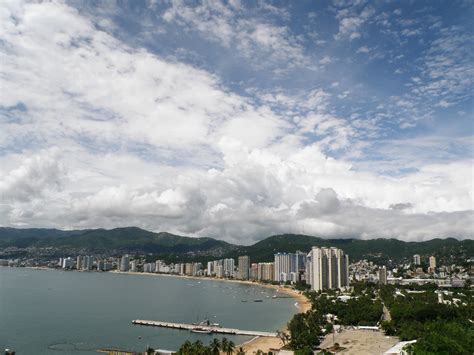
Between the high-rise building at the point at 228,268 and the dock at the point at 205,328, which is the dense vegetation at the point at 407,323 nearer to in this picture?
the dock at the point at 205,328

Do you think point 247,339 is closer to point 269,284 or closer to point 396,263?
point 269,284

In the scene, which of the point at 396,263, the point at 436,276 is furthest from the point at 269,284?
the point at 396,263

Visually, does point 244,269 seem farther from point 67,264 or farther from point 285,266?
point 67,264

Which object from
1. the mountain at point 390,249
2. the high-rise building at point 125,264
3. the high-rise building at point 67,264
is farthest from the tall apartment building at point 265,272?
the high-rise building at point 67,264

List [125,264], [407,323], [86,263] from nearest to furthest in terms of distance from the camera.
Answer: [407,323] → [125,264] → [86,263]

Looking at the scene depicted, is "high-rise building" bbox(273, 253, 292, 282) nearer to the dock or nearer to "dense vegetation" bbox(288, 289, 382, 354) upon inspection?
A: "dense vegetation" bbox(288, 289, 382, 354)

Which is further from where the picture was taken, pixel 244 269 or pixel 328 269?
pixel 244 269

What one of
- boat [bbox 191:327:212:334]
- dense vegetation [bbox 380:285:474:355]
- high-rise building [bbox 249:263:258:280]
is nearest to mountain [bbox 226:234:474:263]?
high-rise building [bbox 249:263:258:280]

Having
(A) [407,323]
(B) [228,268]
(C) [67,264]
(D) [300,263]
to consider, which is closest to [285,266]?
(D) [300,263]
